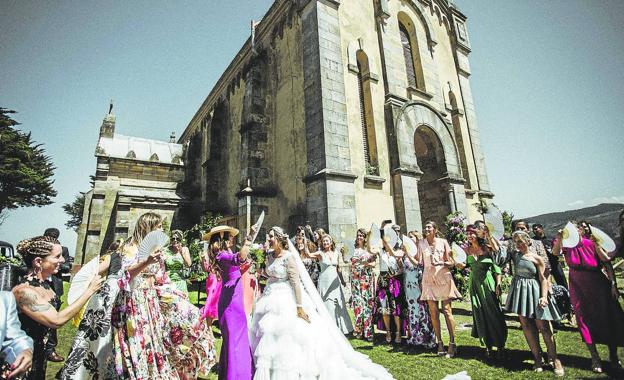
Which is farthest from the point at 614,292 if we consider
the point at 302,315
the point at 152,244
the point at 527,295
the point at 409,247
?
the point at 152,244

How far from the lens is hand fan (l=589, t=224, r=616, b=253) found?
13.0 ft

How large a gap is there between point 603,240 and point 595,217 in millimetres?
3773

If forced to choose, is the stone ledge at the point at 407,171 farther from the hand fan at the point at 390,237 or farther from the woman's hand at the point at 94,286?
the woman's hand at the point at 94,286

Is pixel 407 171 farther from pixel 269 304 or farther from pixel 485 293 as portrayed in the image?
pixel 269 304

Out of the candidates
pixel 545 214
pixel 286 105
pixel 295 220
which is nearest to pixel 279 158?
pixel 286 105

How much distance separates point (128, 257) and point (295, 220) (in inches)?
301

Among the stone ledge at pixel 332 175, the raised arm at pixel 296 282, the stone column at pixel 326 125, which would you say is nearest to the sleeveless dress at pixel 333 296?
the stone column at pixel 326 125

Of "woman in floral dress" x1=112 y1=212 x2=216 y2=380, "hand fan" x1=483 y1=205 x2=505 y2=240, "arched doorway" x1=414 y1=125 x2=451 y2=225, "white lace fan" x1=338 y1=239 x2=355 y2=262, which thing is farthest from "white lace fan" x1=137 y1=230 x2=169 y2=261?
"arched doorway" x1=414 y1=125 x2=451 y2=225

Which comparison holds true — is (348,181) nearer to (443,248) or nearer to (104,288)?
(443,248)

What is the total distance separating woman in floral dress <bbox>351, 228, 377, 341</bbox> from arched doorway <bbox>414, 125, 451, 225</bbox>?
25.6 feet

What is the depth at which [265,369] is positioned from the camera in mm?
3420

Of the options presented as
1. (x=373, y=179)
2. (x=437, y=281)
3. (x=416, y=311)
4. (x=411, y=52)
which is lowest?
(x=416, y=311)

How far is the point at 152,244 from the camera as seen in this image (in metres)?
2.87

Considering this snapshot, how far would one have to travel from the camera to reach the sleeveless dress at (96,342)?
9.79 ft
